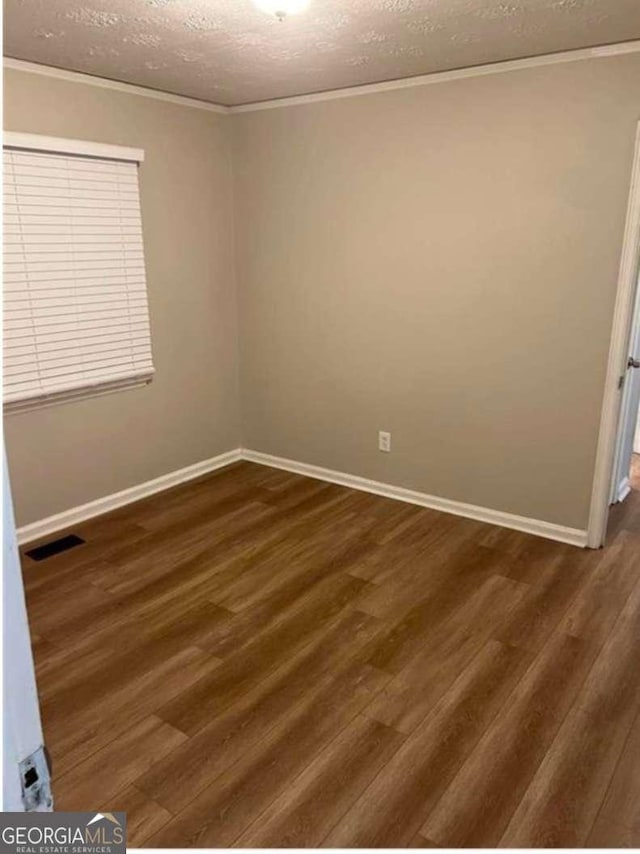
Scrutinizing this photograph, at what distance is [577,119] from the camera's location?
2.89 m

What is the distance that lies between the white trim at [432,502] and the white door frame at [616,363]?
0.16 metres

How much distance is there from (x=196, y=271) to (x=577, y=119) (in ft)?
7.93

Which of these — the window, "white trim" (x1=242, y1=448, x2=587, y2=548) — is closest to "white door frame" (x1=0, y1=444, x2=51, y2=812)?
the window

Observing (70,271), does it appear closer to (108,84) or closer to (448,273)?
(108,84)

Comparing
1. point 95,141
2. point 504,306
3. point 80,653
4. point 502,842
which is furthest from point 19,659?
point 95,141

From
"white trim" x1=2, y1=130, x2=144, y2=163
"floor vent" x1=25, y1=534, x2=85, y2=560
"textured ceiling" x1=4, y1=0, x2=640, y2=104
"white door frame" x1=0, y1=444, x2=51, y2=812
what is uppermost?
"textured ceiling" x1=4, y1=0, x2=640, y2=104

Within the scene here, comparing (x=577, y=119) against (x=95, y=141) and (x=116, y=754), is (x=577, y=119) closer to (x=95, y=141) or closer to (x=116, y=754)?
(x=95, y=141)

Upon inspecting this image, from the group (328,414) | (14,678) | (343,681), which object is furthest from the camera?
(328,414)

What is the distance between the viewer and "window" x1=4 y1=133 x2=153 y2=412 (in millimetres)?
3113

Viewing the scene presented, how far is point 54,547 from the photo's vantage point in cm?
337

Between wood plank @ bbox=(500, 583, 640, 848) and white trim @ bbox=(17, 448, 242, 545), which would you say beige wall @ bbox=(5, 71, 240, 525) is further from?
wood plank @ bbox=(500, 583, 640, 848)

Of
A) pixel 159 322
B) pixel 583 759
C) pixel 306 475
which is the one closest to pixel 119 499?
pixel 159 322

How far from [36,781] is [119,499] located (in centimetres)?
331

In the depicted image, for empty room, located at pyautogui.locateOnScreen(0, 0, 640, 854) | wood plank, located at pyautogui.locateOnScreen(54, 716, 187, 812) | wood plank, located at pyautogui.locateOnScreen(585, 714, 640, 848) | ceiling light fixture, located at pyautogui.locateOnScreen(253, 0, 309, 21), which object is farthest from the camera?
ceiling light fixture, located at pyautogui.locateOnScreen(253, 0, 309, 21)
